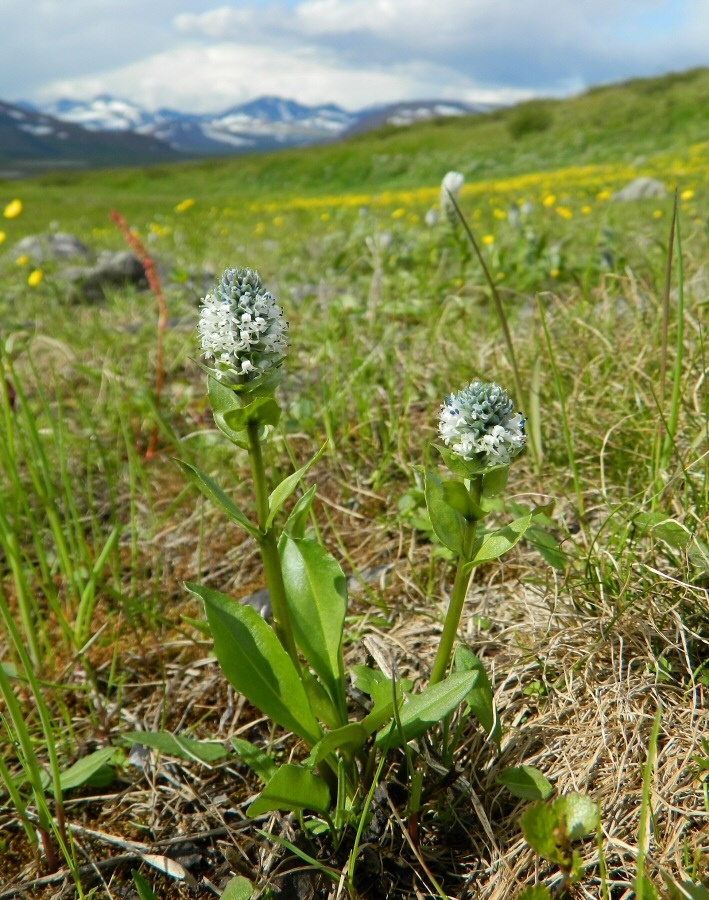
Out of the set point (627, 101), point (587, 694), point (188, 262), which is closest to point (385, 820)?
point (587, 694)

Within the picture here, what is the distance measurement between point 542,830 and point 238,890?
57 centimetres

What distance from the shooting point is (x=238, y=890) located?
1246 millimetres

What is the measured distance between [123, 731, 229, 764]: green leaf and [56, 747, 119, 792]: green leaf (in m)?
0.10

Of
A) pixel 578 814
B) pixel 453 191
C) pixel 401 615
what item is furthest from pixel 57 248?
pixel 578 814

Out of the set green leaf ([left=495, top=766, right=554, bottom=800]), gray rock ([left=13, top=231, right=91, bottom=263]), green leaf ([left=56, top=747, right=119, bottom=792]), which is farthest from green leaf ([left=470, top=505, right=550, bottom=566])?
gray rock ([left=13, top=231, right=91, bottom=263])

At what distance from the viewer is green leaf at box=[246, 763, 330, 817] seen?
117 centimetres

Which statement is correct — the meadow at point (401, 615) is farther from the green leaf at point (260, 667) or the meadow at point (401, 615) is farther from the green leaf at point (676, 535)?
the green leaf at point (260, 667)

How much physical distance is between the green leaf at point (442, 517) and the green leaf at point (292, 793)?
0.48 m

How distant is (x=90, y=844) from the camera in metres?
1.44

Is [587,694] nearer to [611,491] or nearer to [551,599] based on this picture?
[551,599]

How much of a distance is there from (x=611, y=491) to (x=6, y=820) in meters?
1.74

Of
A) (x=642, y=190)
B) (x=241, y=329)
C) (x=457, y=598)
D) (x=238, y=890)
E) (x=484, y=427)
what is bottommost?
(x=238, y=890)

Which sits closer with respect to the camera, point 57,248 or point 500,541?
point 500,541

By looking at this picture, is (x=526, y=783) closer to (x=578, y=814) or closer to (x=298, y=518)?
(x=578, y=814)
